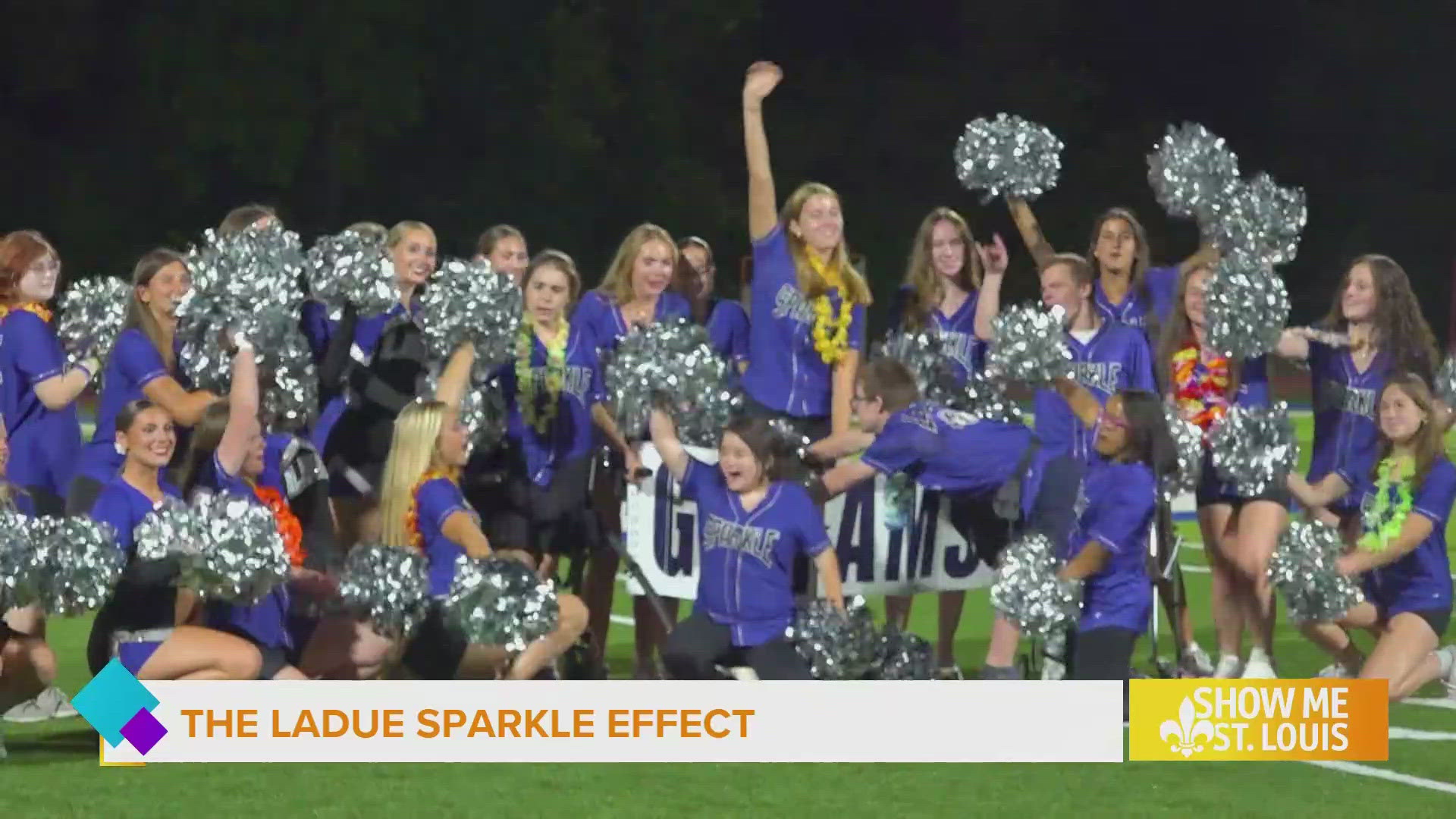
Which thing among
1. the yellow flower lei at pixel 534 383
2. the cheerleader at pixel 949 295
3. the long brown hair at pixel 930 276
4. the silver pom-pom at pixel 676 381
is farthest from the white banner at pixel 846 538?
the long brown hair at pixel 930 276

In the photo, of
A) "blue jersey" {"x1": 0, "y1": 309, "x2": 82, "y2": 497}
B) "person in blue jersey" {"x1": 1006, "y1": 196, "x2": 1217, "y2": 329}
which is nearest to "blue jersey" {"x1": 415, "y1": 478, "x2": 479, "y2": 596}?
"blue jersey" {"x1": 0, "y1": 309, "x2": 82, "y2": 497}

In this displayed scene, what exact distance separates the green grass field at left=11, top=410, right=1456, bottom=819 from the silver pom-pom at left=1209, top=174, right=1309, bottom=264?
1745mm

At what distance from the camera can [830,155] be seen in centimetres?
2191

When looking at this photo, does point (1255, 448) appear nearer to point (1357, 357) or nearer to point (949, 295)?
point (1357, 357)

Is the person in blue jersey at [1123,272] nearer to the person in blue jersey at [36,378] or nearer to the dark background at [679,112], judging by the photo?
the person in blue jersey at [36,378]

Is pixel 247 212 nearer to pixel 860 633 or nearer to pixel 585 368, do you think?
pixel 585 368

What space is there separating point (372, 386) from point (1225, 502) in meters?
2.31

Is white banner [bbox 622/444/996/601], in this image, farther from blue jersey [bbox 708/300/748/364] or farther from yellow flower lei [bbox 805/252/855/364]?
blue jersey [bbox 708/300/748/364]

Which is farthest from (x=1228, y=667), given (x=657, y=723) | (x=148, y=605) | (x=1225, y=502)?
(x=148, y=605)

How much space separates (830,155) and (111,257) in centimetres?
627

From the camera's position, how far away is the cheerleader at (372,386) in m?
6.54

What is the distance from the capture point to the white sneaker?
21.7ft

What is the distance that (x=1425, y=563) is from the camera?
251 inches

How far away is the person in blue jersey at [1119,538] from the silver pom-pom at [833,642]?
55 centimetres
